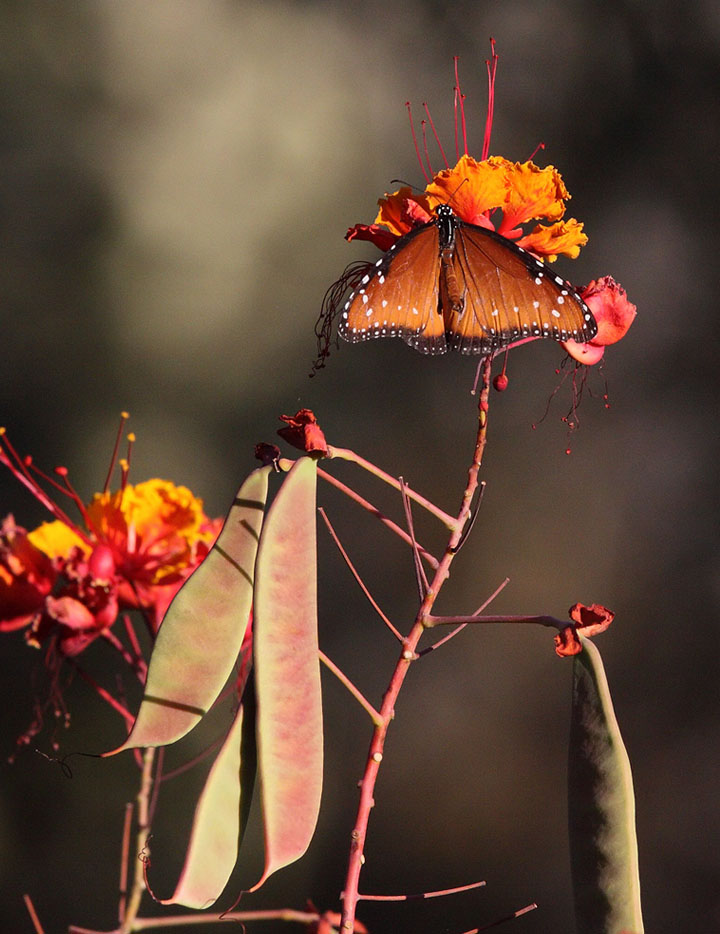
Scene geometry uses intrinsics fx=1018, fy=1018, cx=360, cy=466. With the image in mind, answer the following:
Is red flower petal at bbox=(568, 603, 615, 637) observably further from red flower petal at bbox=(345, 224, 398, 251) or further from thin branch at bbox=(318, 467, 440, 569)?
red flower petal at bbox=(345, 224, 398, 251)

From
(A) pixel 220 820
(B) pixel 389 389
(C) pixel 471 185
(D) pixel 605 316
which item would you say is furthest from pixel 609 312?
(B) pixel 389 389

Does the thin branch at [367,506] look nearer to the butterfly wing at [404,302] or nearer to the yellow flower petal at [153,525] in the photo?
the butterfly wing at [404,302]

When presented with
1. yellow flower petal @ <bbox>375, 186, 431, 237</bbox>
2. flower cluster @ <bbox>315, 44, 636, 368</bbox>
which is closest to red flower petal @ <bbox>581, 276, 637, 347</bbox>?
flower cluster @ <bbox>315, 44, 636, 368</bbox>

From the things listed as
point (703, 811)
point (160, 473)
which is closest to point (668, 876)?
point (703, 811)

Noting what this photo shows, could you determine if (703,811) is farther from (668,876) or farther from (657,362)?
(657,362)

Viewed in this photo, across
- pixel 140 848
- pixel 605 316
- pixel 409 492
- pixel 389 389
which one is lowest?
pixel 140 848

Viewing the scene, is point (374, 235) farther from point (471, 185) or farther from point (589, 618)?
point (589, 618)
